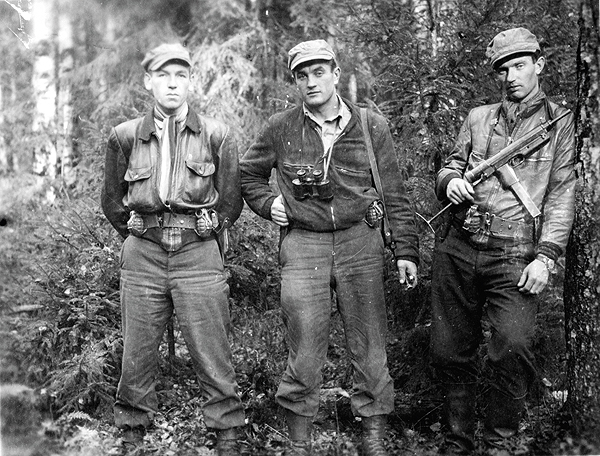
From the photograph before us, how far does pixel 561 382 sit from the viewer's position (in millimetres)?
5832

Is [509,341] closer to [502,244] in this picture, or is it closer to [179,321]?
[502,244]

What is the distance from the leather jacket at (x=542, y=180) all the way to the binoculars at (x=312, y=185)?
0.92 meters

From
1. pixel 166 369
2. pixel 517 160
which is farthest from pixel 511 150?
pixel 166 369

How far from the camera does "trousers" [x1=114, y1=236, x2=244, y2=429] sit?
470 centimetres

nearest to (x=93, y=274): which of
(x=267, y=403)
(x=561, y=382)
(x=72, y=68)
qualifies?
(x=267, y=403)

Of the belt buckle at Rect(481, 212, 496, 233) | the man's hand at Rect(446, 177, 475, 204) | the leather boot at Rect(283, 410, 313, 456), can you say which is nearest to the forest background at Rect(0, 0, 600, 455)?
the leather boot at Rect(283, 410, 313, 456)

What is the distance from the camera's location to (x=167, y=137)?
189 inches

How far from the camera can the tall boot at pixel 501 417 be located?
15.4 ft

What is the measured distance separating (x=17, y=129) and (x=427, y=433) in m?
9.00

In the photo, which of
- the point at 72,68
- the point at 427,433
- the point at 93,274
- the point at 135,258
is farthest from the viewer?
the point at 72,68

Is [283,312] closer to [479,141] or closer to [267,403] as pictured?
[267,403]

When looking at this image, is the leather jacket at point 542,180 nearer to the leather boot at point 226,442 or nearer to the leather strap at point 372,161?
the leather strap at point 372,161

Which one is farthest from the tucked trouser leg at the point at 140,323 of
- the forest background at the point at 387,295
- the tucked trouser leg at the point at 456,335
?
the tucked trouser leg at the point at 456,335

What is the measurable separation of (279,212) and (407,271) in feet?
3.42
